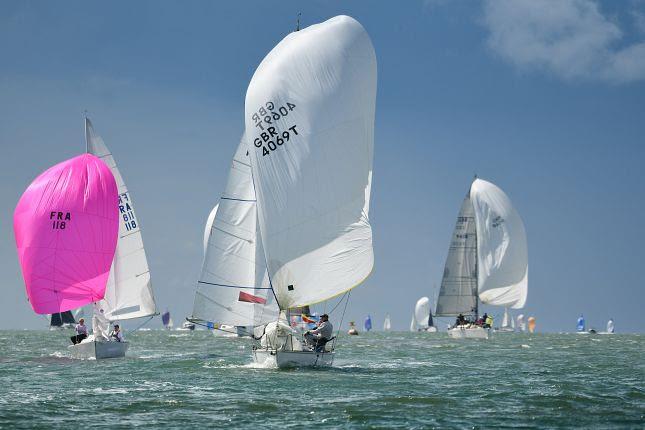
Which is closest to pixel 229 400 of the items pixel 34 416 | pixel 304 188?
pixel 34 416

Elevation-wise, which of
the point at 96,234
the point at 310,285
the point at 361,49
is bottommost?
the point at 310,285

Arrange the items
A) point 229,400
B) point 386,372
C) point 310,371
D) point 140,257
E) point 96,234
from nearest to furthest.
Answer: point 229,400, point 310,371, point 386,372, point 96,234, point 140,257

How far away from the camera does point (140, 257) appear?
1646 inches

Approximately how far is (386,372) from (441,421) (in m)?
12.4

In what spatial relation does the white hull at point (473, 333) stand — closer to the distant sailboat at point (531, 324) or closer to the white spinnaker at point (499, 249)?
the white spinnaker at point (499, 249)

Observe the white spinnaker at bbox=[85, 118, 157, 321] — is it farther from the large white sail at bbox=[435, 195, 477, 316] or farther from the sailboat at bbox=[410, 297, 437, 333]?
the sailboat at bbox=[410, 297, 437, 333]

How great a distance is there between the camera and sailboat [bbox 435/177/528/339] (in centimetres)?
7838

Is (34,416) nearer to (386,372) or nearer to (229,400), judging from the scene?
(229,400)

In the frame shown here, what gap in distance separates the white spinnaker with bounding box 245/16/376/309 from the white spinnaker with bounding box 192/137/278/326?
694cm

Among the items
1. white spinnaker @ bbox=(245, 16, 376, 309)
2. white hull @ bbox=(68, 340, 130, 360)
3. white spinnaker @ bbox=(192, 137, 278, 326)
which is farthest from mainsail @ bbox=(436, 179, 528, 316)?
white spinnaker @ bbox=(245, 16, 376, 309)

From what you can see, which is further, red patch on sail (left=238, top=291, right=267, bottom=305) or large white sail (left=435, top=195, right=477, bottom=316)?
large white sail (left=435, top=195, right=477, bottom=316)

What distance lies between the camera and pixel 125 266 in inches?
1623

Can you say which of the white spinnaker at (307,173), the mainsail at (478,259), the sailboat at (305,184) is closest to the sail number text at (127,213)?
the sailboat at (305,184)

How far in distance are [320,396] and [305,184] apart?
847cm
